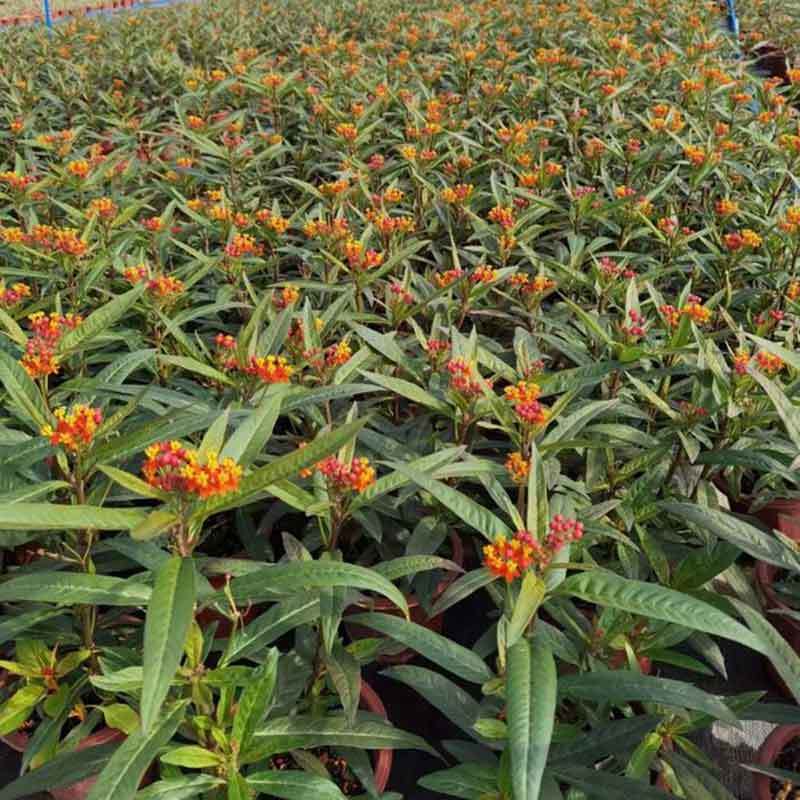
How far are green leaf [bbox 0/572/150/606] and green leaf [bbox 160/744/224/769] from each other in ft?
0.75

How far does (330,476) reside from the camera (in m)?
1.33

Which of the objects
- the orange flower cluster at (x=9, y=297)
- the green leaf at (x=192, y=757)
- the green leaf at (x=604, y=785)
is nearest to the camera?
the green leaf at (x=192, y=757)

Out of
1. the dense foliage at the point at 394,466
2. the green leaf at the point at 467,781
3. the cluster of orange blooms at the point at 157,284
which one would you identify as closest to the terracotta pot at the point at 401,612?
the dense foliage at the point at 394,466

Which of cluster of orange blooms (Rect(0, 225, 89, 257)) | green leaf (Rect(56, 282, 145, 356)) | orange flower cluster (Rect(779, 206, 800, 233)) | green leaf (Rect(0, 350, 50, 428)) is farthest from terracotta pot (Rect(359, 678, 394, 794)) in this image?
orange flower cluster (Rect(779, 206, 800, 233))

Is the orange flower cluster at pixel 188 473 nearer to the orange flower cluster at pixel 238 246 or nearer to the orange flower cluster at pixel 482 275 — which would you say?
the orange flower cluster at pixel 482 275

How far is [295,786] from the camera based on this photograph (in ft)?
4.01

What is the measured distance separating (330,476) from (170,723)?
46cm

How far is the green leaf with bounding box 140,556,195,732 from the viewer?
877 mm

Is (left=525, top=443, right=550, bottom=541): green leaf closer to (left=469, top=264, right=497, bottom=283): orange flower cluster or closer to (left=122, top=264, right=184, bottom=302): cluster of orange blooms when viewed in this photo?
(left=469, top=264, right=497, bottom=283): orange flower cluster

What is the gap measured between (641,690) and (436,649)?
0.35m

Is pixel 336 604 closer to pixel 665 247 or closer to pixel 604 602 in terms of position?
pixel 604 602

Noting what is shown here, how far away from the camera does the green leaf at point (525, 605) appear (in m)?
1.08

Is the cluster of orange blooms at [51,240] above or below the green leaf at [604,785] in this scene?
above

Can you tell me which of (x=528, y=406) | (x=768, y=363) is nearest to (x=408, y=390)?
(x=528, y=406)
